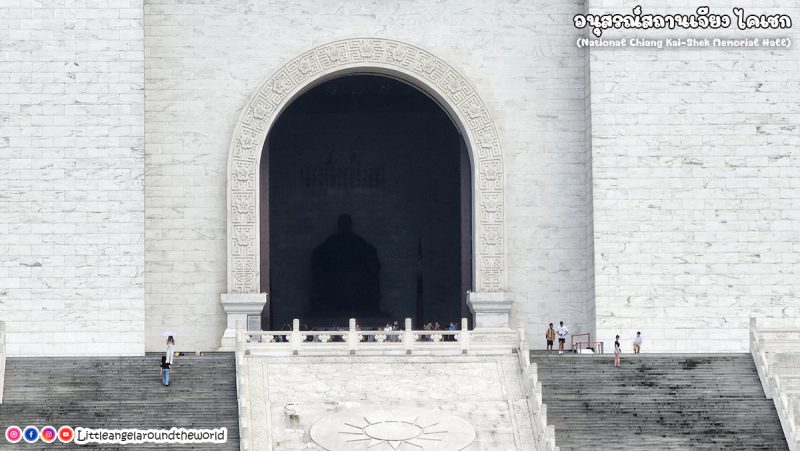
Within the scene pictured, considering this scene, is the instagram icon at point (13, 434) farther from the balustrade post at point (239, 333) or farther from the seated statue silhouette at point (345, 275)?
the seated statue silhouette at point (345, 275)

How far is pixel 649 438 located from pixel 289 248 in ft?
58.9

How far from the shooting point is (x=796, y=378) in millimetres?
36781

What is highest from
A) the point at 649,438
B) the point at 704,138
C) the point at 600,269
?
the point at 704,138

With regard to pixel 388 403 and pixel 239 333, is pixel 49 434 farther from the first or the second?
pixel 388 403

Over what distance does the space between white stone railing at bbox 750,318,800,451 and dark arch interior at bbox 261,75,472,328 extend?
40.5ft

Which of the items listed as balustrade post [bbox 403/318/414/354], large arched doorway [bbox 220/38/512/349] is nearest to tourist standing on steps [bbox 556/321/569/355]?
large arched doorway [bbox 220/38/512/349]

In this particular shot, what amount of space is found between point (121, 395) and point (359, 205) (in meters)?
15.9

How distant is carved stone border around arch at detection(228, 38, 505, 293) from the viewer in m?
40.8

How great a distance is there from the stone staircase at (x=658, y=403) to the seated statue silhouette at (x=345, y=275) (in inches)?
489

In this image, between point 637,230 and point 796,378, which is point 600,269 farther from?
point 796,378

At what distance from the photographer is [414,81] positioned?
41469mm

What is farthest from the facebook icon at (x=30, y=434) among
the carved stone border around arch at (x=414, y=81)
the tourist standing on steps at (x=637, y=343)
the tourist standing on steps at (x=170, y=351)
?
the tourist standing on steps at (x=637, y=343)

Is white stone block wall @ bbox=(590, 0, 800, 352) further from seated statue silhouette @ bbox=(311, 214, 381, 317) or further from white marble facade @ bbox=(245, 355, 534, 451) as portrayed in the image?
seated statue silhouette @ bbox=(311, 214, 381, 317)

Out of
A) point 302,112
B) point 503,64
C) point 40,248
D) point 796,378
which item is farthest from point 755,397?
point 302,112
